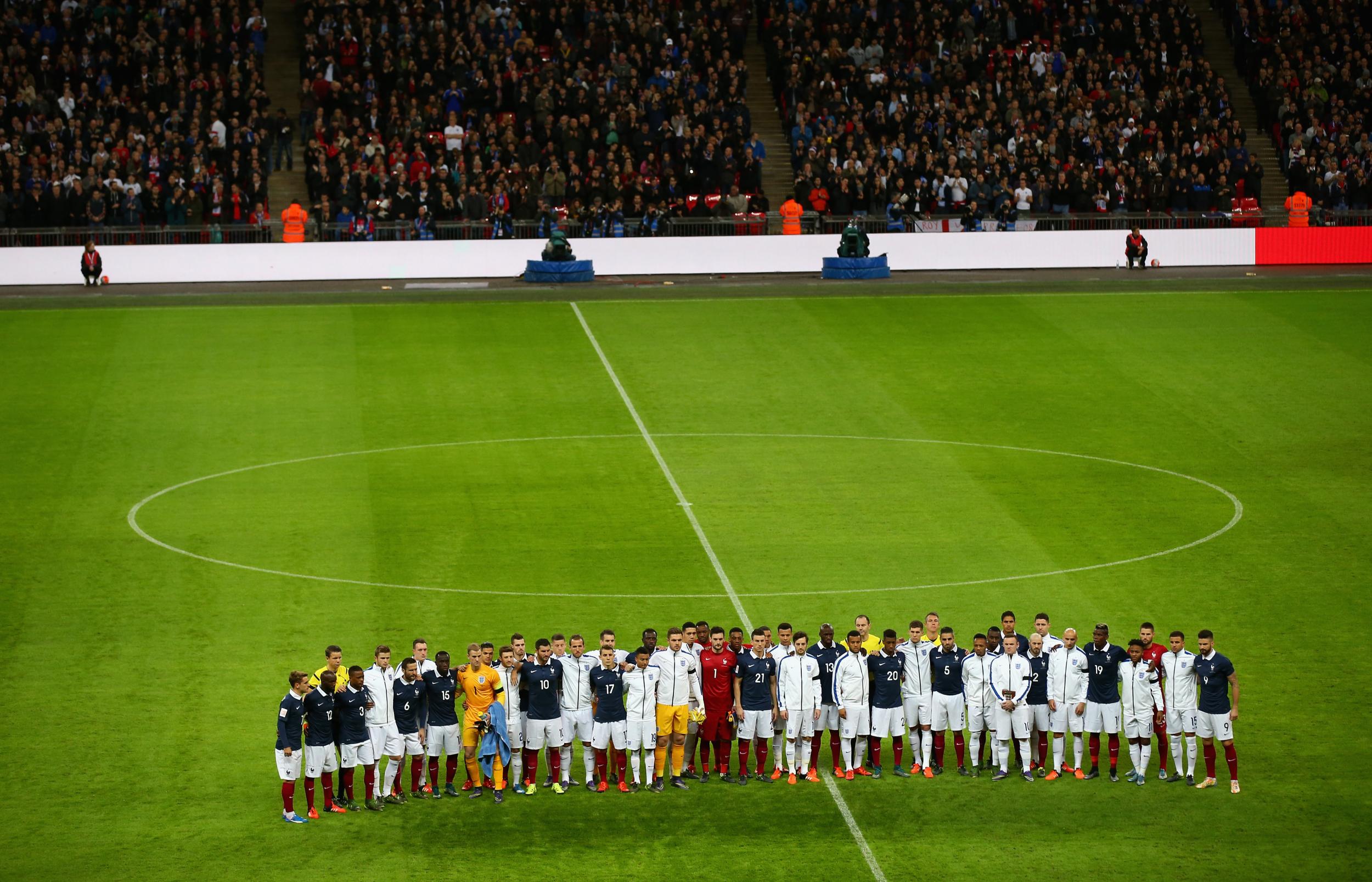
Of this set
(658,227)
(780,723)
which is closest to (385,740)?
(780,723)

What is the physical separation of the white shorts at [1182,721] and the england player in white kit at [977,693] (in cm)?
170

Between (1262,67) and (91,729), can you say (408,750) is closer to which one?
(91,729)

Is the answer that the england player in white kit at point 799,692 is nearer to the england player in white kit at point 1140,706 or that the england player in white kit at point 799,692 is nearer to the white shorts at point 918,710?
the white shorts at point 918,710

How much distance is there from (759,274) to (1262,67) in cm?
1938

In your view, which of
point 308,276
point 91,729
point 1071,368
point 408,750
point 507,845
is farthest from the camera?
point 308,276

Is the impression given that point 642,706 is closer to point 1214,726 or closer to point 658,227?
point 1214,726

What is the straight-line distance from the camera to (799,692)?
1848 cm

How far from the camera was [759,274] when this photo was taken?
49688 mm

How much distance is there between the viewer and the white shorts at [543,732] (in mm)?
18156

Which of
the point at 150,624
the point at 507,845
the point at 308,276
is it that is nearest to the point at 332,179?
the point at 308,276

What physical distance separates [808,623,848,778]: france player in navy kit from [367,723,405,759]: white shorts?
13.3 ft

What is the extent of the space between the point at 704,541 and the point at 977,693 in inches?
352

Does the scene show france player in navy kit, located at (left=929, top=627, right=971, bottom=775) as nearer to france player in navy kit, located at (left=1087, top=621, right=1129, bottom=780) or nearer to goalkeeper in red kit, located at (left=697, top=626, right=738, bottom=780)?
france player in navy kit, located at (left=1087, top=621, right=1129, bottom=780)

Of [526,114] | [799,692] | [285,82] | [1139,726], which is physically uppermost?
[285,82]
